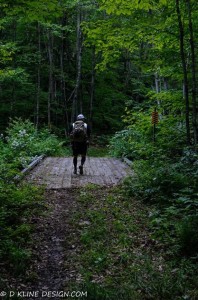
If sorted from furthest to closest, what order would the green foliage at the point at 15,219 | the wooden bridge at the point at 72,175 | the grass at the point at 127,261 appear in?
the wooden bridge at the point at 72,175 → the green foliage at the point at 15,219 → the grass at the point at 127,261

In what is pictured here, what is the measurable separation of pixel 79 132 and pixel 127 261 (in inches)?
267

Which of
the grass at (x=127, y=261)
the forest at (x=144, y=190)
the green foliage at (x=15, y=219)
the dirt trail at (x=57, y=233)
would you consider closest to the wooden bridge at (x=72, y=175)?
the dirt trail at (x=57, y=233)

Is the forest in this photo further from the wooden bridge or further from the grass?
the wooden bridge

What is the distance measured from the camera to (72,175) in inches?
477

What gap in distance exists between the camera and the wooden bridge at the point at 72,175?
421 inches

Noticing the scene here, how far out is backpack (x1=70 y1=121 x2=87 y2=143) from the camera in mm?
11539

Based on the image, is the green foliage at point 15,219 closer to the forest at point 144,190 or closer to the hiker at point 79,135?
the forest at point 144,190

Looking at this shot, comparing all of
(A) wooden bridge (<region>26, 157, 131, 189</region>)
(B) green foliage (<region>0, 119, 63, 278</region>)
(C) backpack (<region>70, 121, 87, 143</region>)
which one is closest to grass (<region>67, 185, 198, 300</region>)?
(B) green foliage (<region>0, 119, 63, 278</region>)

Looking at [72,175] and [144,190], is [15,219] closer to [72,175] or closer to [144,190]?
[144,190]

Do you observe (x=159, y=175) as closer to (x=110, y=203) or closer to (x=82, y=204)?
(x=110, y=203)

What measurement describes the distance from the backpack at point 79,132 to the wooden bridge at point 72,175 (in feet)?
4.27

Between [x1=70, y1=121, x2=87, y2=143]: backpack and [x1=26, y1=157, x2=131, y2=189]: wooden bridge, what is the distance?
4.27 ft

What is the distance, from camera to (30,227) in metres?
6.34

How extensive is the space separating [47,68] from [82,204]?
80.3ft
